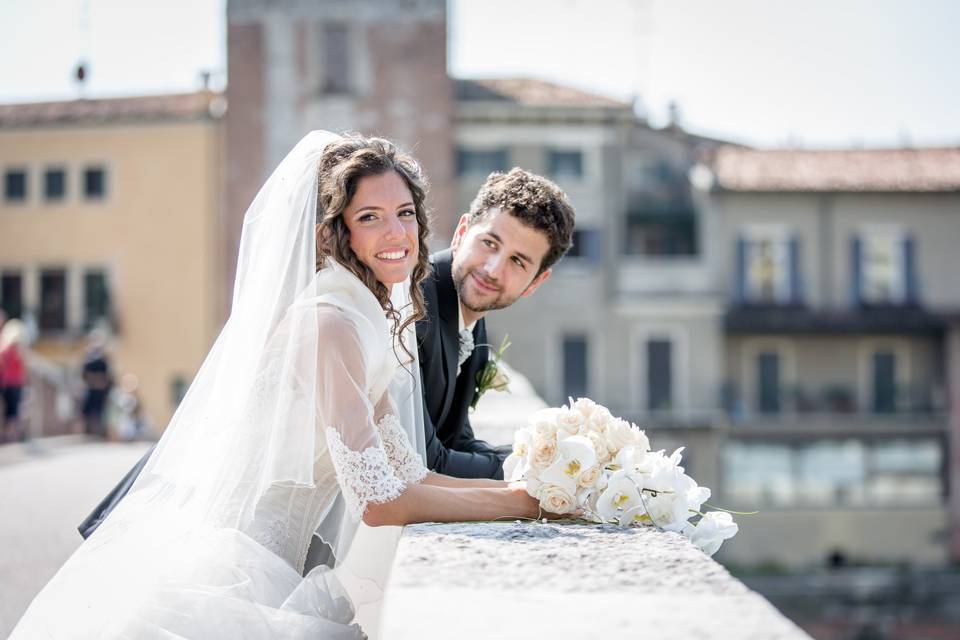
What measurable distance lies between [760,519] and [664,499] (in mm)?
25802

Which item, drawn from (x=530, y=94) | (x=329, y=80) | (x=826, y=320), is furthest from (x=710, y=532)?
(x=826, y=320)

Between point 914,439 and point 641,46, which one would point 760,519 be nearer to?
point 914,439

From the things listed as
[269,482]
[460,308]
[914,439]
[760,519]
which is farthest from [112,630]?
[914,439]

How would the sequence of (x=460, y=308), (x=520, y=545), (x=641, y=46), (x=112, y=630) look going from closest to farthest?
(x=520, y=545) < (x=112, y=630) < (x=460, y=308) < (x=641, y=46)

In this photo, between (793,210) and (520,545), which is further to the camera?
(793,210)

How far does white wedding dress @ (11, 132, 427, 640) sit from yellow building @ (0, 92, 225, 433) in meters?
25.6

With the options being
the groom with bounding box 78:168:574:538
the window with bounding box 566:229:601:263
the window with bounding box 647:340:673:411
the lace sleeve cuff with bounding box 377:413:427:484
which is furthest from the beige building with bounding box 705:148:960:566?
the lace sleeve cuff with bounding box 377:413:427:484

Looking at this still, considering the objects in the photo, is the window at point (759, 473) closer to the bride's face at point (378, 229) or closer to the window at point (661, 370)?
the window at point (661, 370)

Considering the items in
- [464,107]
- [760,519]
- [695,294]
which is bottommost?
[760,519]

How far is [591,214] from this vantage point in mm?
28547

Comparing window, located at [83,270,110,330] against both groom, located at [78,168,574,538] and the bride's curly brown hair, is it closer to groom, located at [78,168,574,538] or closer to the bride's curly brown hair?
groom, located at [78,168,574,538]

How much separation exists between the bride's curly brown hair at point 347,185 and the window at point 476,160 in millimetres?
25109

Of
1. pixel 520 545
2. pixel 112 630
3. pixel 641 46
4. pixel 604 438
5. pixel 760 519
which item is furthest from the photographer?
pixel 641 46

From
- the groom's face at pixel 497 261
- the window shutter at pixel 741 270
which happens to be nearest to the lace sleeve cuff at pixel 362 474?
the groom's face at pixel 497 261
